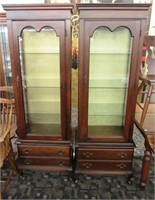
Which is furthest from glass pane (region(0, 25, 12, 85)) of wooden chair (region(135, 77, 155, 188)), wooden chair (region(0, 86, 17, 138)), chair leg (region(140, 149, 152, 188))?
chair leg (region(140, 149, 152, 188))

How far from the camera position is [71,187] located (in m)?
1.82

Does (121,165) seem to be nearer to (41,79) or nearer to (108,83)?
(108,83)

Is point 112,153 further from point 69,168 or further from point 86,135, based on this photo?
point 69,168

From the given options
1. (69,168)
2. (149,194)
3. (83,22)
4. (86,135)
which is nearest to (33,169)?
(69,168)

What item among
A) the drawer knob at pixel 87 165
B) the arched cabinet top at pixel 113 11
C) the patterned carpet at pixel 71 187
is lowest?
the patterned carpet at pixel 71 187

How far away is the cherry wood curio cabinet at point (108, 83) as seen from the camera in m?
1.41

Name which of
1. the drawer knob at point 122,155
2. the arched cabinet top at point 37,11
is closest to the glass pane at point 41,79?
the arched cabinet top at point 37,11

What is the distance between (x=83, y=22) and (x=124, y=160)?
1397mm

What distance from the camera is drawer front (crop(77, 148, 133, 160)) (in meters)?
1.77

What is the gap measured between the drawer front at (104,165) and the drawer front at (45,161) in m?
0.14

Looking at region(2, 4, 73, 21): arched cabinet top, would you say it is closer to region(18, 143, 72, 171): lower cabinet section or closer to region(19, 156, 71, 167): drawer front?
region(18, 143, 72, 171): lower cabinet section

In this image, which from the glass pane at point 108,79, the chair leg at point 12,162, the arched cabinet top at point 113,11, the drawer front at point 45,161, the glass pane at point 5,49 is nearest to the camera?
the arched cabinet top at point 113,11

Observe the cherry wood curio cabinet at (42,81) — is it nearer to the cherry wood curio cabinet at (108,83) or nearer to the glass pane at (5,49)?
the cherry wood curio cabinet at (108,83)

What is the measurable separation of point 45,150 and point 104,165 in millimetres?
649
